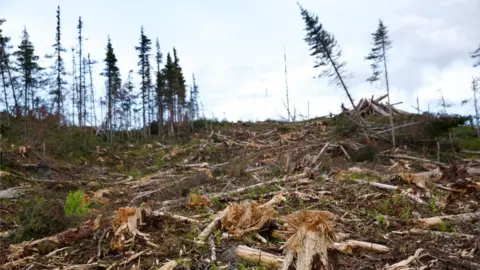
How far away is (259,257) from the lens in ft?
13.4

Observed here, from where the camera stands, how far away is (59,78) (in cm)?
3634

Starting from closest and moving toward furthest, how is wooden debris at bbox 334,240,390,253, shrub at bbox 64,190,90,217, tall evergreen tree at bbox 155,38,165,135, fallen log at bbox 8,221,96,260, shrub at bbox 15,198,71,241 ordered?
wooden debris at bbox 334,240,390,253 → fallen log at bbox 8,221,96,260 → shrub at bbox 15,198,71,241 → shrub at bbox 64,190,90,217 → tall evergreen tree at bbox 155,38,165,135

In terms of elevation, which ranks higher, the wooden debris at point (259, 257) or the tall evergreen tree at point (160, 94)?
the tall evergreen tree at point (160, 94)

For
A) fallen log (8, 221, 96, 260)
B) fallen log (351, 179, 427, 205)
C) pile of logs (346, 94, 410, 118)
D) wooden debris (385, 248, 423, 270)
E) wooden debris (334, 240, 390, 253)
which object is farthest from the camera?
pile of logs (346, 94, 410, 118)

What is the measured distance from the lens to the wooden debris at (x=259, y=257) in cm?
398

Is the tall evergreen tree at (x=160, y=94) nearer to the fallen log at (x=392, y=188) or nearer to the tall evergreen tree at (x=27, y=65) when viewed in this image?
the tall evergreen tree at (x=27, y=65)

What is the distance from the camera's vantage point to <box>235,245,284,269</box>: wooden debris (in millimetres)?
3977

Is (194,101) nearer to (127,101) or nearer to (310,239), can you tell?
(127,101)

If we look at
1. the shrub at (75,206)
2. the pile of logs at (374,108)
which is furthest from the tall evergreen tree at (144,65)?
the shrub at (75,206)

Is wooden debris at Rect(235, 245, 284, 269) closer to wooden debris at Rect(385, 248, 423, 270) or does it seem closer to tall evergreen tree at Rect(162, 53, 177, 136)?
wooden debris at Rect(385, 248, 423, 270)

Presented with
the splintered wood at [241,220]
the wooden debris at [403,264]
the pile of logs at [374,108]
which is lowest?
the wooden debris at [403,264]

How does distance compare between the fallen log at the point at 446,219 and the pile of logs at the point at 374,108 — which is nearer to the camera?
the fallen log at the point at 446,219

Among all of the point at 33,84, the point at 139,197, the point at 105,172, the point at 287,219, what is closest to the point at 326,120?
the point at 105,172

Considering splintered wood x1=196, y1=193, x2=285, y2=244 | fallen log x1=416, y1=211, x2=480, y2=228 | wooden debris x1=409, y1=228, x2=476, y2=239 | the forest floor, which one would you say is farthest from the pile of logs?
splintered wood x1=196, y1=193, x2=285, y2=244
